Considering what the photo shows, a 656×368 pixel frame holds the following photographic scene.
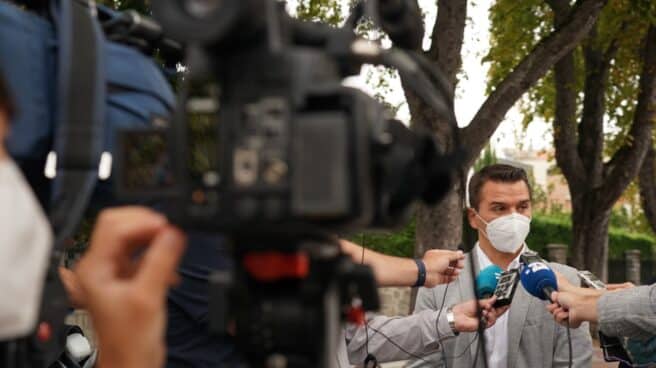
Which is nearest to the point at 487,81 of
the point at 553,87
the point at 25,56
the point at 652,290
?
the point at 553,87

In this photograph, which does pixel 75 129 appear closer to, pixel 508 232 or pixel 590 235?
pixel 508 232

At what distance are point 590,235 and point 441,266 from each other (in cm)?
1443

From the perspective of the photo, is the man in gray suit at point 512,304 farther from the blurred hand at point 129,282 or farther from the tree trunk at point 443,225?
the tree trunk at point 443,225

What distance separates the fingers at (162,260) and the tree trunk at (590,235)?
53.9 ft

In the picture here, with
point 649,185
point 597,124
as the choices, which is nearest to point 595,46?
point 597,124

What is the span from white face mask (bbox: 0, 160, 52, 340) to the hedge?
10538mm

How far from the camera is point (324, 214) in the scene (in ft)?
4.60

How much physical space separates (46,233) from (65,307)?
543 mm

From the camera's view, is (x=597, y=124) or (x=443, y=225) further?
(x=597, y=124)

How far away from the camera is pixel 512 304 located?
505 centimetres

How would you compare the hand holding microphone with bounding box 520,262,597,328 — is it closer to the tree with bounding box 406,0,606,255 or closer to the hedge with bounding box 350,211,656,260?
the tree with bounding box 406,0,606,255

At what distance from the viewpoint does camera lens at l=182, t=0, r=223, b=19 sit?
1.43 meters

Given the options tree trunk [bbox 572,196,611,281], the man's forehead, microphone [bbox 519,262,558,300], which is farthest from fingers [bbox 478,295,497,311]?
tree trunk [bbox 572,196,611,281]

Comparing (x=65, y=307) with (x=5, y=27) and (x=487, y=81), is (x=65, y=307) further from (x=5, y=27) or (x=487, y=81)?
(x=487, y=81)
